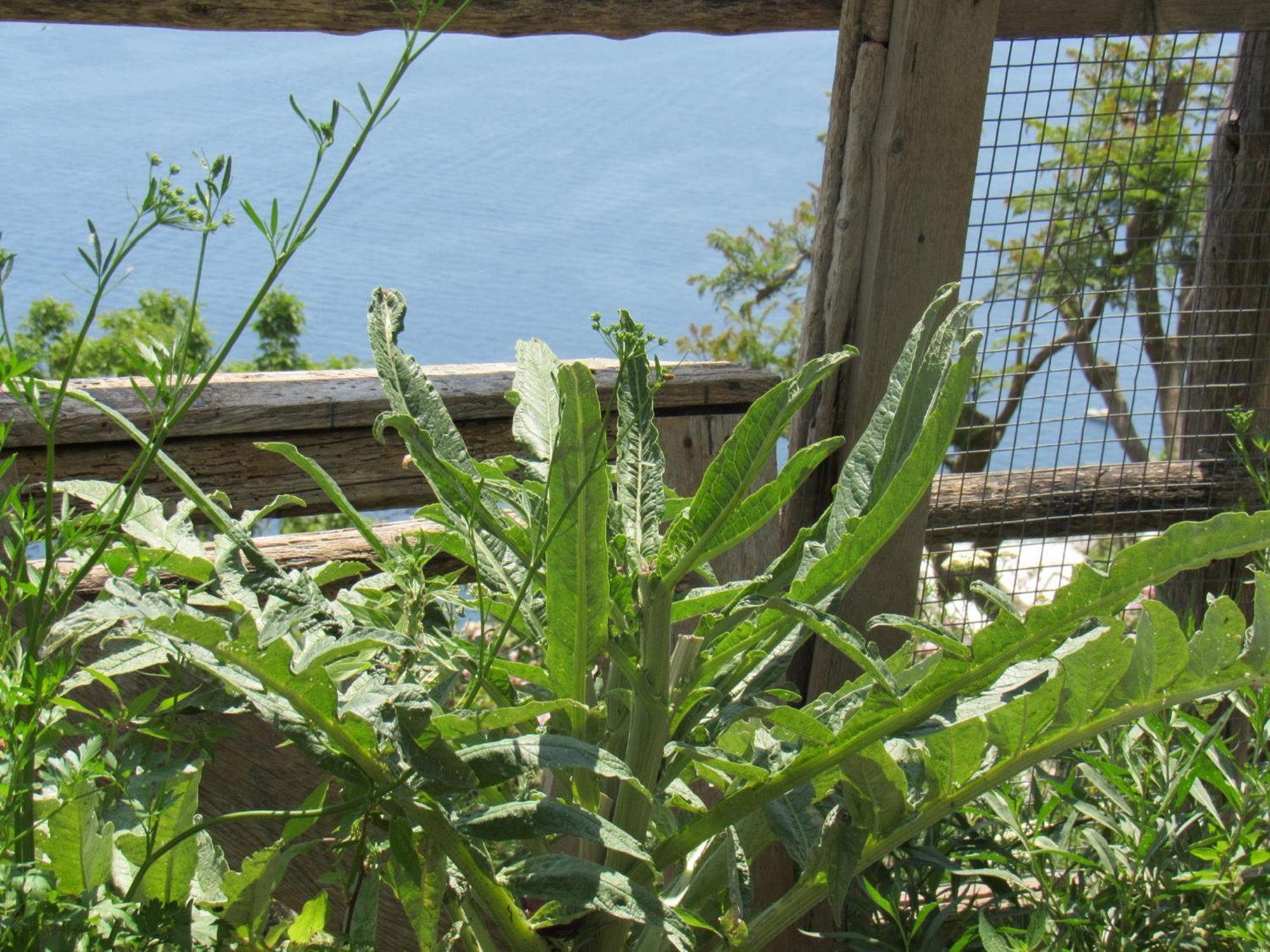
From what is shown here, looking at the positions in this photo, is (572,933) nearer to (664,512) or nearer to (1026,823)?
(664,512)

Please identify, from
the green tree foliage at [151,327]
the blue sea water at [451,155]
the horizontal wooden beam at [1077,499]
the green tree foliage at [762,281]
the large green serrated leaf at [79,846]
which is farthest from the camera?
the blue sea water at [451,155]

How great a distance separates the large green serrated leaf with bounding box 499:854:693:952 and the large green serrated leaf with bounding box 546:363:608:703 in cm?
15

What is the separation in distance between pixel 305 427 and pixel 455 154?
43.2 ft

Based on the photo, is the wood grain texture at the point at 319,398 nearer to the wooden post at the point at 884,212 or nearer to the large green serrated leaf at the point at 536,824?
the wooden post at the point at 884,212

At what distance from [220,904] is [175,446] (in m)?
0.69

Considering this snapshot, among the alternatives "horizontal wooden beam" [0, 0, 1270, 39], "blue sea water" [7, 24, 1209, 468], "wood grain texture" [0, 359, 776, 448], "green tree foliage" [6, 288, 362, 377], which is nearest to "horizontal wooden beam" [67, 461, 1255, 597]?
"wood grain texture" [0, 359, 776, 448]

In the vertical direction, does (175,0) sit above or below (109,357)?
above

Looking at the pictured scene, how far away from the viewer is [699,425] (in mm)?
1522

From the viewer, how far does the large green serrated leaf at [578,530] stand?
81 centimetres

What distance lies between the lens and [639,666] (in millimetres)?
872

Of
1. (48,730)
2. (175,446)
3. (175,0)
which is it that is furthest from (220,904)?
(175,0)

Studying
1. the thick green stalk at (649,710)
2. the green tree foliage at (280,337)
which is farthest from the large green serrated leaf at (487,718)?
the green tree foliage at (280,337)

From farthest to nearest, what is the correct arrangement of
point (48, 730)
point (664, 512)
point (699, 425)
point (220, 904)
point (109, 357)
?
1. point (109, 357)
2. point (699, 425)
3. point (664, 512)
4. point (220, 904)
5. point (48, 730)

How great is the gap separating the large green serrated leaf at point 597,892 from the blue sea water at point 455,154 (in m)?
10.5
